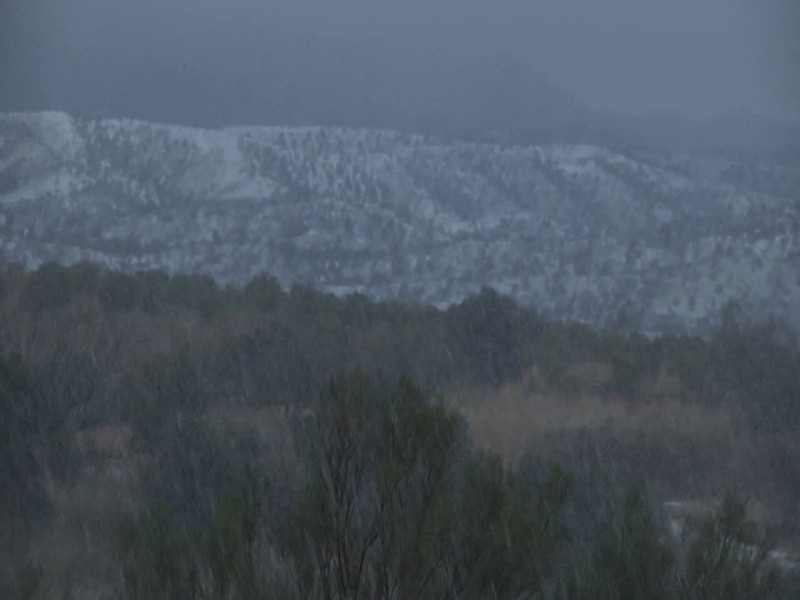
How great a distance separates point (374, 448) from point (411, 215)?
32.8m

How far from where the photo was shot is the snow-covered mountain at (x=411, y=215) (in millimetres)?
32344

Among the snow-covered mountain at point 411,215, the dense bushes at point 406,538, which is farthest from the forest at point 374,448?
the snow-covered mountain at point 411,215

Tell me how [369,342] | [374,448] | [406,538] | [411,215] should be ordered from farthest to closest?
[411,215] < [369,342] < [374,448] < [406,538]

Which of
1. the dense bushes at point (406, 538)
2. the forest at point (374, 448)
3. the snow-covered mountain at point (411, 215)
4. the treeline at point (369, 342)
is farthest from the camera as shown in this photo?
the snow-covered mountain at point (411, 215)

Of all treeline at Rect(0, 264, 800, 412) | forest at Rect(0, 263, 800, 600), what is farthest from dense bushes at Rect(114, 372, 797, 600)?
treeline at Rect(0, 264, 800, 412)

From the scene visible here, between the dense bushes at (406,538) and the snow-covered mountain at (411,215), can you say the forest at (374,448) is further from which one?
the snow-covered mountain at (411,215)

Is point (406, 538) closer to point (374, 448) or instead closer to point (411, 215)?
point (374, 448)

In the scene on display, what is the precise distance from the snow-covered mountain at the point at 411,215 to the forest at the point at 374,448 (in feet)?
16.2

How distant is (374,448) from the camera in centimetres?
697

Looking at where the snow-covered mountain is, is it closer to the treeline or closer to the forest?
the forest

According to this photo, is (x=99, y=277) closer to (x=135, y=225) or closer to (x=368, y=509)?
(x=135, y=225)

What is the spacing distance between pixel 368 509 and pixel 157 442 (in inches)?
246

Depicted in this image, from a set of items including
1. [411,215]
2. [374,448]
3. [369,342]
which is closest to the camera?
[374,448]

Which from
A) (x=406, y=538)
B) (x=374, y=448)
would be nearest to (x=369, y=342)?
(x=374, y=448)
